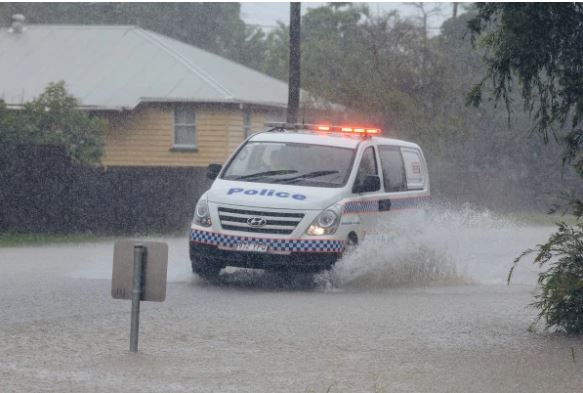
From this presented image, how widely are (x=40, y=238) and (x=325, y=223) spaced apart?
1193 centimetres

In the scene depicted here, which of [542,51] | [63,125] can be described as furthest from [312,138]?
[63,125]

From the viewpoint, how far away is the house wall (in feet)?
131

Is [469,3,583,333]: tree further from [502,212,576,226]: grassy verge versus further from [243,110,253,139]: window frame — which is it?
[243,110,253,139]: window frame

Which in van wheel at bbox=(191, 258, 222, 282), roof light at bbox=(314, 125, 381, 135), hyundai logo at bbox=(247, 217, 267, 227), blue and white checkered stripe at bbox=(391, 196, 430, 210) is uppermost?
roof light at bbox=(314, 125, 381, 135)

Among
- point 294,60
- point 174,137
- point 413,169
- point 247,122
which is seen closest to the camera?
point 413,169

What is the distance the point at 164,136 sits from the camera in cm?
4044

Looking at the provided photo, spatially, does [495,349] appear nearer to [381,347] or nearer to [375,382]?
[381,347]

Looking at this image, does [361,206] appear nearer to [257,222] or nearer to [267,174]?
[267,174]

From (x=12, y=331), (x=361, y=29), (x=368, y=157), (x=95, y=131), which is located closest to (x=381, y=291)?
(x=368, y=157)

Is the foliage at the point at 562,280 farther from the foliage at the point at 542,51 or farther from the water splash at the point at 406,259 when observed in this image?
the water splash at the point at 406,259

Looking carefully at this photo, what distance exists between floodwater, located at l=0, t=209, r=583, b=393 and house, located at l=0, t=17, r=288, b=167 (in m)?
21.3

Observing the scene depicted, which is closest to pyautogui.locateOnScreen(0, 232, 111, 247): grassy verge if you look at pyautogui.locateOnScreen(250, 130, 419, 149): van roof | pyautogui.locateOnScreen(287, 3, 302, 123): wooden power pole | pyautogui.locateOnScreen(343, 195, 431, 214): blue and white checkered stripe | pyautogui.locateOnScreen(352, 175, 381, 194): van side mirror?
pyautogui.locateOnScreen(287, 3, 302, 123): wooden power pole

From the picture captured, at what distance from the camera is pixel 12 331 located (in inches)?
445

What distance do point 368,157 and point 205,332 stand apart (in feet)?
21.1
